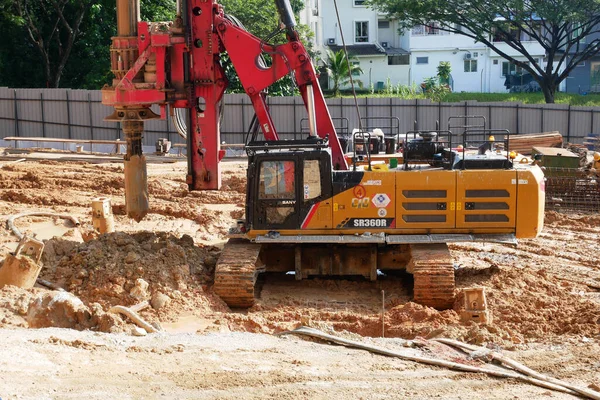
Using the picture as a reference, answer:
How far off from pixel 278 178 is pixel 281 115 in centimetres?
2017

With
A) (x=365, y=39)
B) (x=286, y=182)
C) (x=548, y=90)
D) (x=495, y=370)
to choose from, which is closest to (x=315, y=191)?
(x=286, y=182)

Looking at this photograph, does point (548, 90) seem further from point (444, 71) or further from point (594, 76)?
point (594, 76)

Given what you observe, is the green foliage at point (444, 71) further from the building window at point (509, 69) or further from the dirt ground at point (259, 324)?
the dirt ground at point (259, 324)

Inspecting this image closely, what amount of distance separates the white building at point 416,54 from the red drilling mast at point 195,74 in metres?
45.7

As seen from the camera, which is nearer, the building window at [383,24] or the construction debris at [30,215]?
the construction debris at [30,215]

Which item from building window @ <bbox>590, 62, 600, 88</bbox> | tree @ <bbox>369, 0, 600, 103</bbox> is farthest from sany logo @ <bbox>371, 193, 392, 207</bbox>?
building window @ <bbox>590, 62, 600, 88</bbox>

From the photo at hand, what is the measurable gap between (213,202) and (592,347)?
1327 cm

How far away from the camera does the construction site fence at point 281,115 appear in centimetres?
3216

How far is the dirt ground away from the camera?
30.6 feet

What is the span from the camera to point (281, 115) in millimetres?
33875

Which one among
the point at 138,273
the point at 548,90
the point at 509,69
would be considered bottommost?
the point at 138,273

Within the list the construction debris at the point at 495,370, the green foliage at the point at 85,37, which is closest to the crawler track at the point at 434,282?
the construction debris at the point at 495,370

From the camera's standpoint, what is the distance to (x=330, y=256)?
48.6ft

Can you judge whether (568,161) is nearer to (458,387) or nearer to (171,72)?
(171,72)
